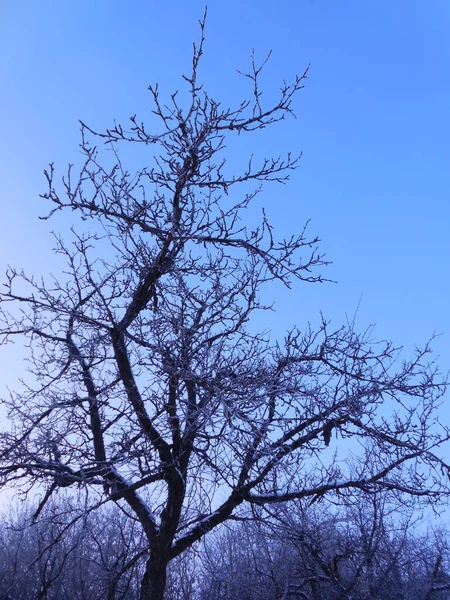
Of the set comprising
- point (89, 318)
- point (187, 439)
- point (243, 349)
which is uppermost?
point (89, 318)

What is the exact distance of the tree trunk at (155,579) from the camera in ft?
23.7

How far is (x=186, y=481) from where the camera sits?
22.9ft

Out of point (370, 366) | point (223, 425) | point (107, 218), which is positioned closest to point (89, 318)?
point (107, 218)

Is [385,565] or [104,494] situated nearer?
[104,494]

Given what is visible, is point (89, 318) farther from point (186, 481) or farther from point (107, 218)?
point (186, 481)

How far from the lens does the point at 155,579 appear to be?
729 centimetres

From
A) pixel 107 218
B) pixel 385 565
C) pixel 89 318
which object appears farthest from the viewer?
pixel 385 565

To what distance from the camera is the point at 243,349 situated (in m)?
7.21

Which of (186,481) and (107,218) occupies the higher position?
(107,218)

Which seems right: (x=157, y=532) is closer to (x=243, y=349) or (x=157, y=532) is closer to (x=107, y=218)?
(x=243, y=349)

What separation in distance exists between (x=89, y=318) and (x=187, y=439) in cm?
182

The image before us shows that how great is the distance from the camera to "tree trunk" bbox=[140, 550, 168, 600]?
7.23 metres

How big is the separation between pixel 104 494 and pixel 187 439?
1404mm

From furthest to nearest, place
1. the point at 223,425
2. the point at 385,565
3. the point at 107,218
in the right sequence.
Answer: the point at 385,565 → the point at 107,218 → the point at 223,425
